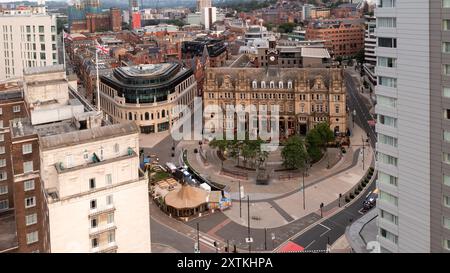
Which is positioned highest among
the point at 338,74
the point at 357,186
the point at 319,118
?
the point at 338,74

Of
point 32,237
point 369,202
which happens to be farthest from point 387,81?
point 32,237

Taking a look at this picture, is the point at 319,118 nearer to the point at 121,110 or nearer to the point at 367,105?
the point at 367,105

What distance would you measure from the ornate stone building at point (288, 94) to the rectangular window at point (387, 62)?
57.3 metres

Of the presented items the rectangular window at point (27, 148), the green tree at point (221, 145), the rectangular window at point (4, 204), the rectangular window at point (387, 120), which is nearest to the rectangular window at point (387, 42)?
the rectangular window at point (387, 120)

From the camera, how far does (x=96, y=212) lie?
1469 inches

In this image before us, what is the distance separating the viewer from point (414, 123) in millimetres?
42000

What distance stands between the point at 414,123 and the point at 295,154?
40897mm

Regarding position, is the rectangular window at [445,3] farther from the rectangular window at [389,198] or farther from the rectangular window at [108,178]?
the rectangular window at [108,178]

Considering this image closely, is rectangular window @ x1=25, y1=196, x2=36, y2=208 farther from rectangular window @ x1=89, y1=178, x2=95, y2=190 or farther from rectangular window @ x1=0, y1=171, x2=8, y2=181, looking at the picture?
rectangular window @ x1=0, y1=171, x2=8, y2=181

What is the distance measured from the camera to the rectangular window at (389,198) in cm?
4472

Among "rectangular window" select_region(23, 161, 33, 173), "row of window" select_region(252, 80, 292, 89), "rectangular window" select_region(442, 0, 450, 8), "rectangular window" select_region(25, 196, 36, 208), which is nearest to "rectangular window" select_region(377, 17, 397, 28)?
"rectangular window" select_region(442, 0, 450, 8)

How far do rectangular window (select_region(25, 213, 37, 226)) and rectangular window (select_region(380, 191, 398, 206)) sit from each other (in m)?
30.4
